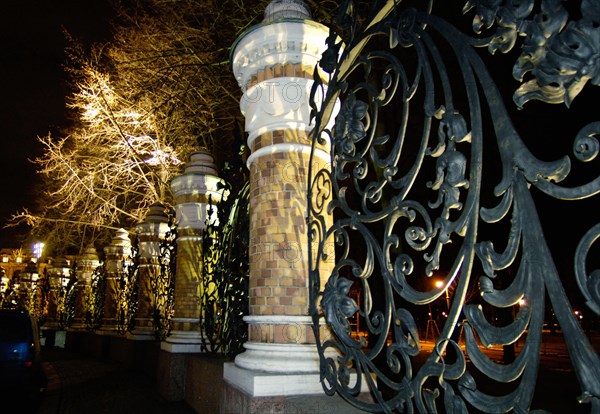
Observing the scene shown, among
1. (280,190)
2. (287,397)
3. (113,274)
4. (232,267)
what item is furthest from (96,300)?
(287,397)

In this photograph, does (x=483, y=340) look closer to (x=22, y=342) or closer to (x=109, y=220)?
(x=22, y=342)

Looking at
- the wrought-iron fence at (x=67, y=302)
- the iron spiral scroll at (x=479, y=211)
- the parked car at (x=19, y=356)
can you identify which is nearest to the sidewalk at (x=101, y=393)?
the parked car at (x=19, y=356)

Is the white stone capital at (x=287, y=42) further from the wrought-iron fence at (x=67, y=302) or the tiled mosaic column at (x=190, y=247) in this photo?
the wrought-iron fence at (x=67, y=302)

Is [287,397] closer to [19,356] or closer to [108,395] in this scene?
[108,395]

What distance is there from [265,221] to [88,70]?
1225 cm

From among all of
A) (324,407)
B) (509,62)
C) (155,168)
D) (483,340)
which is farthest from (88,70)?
(483,340)

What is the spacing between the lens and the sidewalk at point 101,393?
5.63 metres

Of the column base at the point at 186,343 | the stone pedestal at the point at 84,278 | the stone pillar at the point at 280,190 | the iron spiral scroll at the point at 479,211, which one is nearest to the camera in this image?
the iron spiral scroll at the point at 479,211

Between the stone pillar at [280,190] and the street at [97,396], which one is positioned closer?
the stone pillar at [280,190]

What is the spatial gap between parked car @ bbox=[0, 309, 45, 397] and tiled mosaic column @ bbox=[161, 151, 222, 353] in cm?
222

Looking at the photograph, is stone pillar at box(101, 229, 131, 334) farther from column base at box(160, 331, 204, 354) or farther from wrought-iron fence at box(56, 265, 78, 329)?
column base at box(160, 331, 204, 354)

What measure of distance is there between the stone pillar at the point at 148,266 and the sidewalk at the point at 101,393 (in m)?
0.94

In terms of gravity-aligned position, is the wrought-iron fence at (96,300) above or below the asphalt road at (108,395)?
above

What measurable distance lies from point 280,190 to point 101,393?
552 centimetres
